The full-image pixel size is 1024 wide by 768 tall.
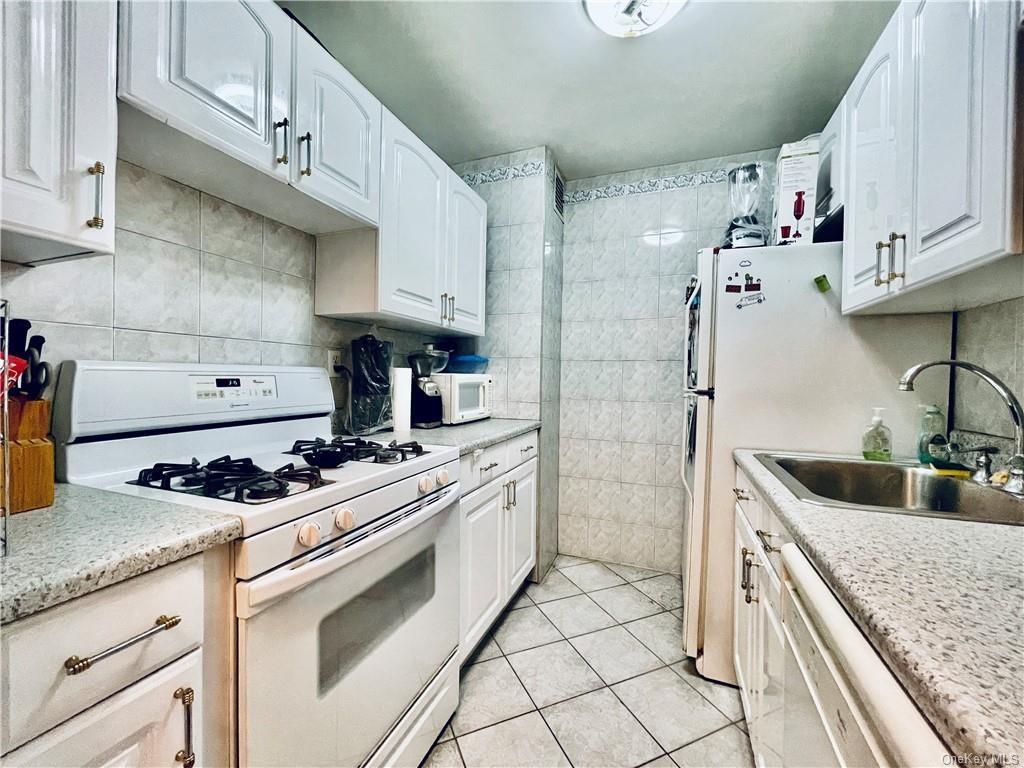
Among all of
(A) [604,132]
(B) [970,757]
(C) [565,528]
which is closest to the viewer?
(B) [970,757]

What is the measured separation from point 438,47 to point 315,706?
6.97 feet

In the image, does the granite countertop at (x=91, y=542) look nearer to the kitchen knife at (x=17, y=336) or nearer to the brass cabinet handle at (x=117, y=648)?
the brass cabinet handle at (x=117, y=648)

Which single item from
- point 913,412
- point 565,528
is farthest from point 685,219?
point 565,528

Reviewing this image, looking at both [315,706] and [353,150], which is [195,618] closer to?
[315,706]

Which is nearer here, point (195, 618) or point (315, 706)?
point (195, 618)

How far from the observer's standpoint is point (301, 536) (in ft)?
2.73

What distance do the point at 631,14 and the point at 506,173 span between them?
109cm

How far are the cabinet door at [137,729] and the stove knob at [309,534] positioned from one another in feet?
0.72

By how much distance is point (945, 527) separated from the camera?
78 cm

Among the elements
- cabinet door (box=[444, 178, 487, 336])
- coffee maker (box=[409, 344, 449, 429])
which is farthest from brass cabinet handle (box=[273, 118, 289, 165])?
coffee maker (box=[409, 344, 449, 429])

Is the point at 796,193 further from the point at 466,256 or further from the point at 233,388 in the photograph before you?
the point at 233,388

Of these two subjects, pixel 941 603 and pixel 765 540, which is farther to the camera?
pixel 765 540

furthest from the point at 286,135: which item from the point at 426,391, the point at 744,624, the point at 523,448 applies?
the point at 744,624

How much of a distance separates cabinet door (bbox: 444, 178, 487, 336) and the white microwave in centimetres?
27
